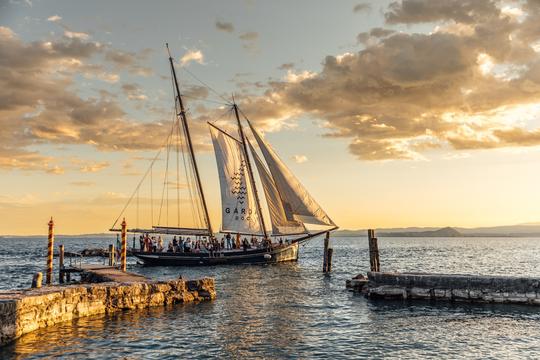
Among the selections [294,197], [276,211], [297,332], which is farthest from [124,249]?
[276,211]

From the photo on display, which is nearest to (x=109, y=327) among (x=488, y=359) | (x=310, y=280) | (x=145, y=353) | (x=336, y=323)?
(x=145, y=353)

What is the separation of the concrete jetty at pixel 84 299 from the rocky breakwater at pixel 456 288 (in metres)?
9.96

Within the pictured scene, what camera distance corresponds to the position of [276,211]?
55625mm

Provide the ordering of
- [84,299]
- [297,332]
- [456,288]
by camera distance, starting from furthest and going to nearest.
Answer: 1. [456,288]
2. [84,299]
3. [297,332]

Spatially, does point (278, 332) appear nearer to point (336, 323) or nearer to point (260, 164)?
point (336, 323)

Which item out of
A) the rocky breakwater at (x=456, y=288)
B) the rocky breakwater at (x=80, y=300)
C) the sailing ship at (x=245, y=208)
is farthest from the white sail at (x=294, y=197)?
the rocky breakwater at (x=80, y=300)

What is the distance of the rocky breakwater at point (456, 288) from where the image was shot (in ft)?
80.1

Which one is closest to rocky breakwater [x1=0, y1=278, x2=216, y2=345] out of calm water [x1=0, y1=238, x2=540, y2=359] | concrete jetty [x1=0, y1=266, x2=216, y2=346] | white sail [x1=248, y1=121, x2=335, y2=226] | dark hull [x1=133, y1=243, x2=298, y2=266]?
concrete jetty [x1=0, y1=266, x2=216, y2=346]

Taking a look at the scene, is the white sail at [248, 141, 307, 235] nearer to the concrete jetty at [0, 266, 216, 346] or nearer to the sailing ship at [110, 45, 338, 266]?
the sailing ship at [110, 45, 338, 266]

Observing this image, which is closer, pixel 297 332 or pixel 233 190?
pixel 297 332

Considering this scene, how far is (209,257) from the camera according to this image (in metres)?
55.7

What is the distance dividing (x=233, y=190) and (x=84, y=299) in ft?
122

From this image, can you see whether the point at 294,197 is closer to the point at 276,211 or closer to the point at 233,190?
the point at 276,211

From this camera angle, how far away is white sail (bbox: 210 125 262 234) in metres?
58.4
